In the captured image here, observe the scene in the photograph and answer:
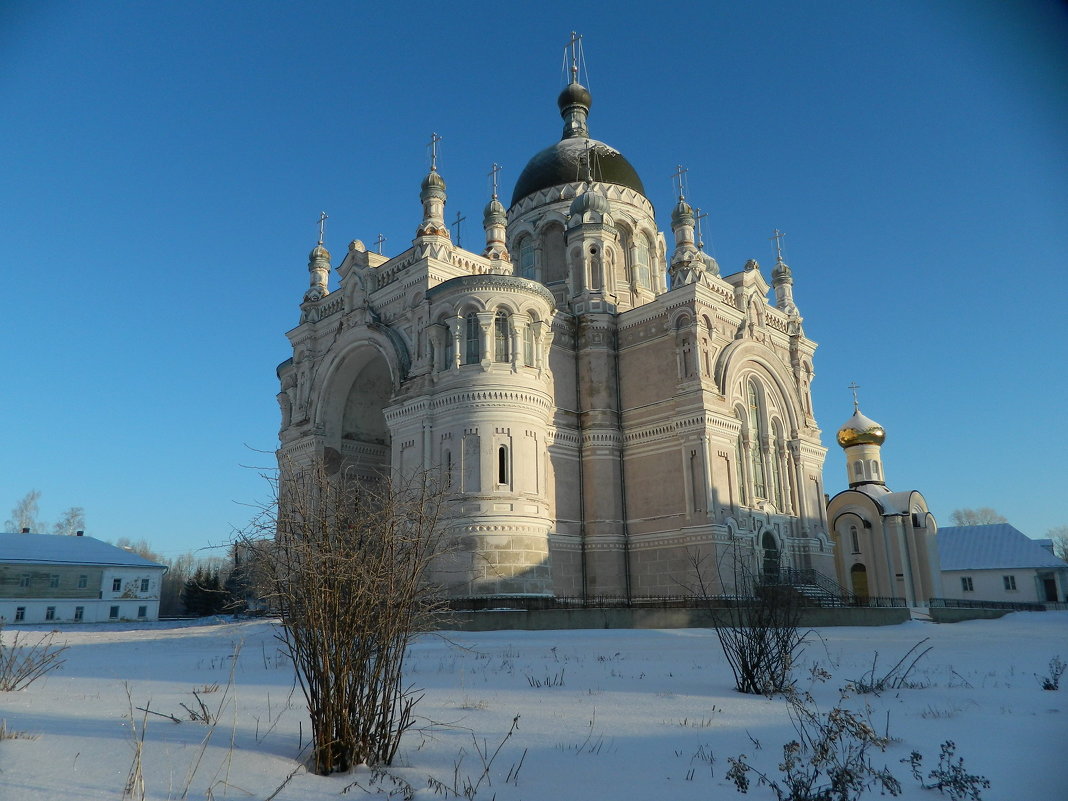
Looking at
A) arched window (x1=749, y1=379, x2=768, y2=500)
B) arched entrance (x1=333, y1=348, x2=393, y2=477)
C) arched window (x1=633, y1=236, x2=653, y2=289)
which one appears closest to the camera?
arched window (x1=749, y1=379, x2=768, y2=500)

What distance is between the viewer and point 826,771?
4.69 metres

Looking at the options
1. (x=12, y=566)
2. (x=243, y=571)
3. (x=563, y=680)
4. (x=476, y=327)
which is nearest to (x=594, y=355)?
(x=476, y=327)

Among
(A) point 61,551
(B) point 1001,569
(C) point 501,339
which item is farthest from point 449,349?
(B) point 1001,569

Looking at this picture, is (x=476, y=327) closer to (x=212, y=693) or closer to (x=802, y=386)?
(x=802, y=386)

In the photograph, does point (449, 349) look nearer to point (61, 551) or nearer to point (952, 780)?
point (952, 780)

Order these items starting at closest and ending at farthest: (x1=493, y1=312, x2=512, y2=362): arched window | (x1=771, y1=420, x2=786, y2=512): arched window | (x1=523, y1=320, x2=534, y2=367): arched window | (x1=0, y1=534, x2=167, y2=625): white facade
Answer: (x1=493, y1=312, x2=512, y2=362): arched window < (x1=523, y1=320, x2=534, y2=367): arched window < (x1=771, y1=420, x2=786, y2=512): arched window < (x1=0, y1=534, x2=167, y2=625): white facade

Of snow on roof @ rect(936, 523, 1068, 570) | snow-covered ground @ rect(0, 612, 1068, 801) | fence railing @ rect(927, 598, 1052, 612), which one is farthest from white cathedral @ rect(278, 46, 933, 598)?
snow on roof @ rect(936, 523, 1068, 570)

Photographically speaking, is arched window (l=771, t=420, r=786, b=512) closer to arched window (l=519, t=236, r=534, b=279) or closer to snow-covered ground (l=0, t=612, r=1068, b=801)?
arched window (l=519, t=236, r=534, b=279)

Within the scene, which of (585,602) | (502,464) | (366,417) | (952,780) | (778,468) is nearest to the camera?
(952,780)

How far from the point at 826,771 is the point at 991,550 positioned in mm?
49379

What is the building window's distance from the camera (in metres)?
24.5

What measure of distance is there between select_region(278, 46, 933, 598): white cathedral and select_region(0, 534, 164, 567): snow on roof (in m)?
17.4

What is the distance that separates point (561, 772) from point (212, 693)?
457cm

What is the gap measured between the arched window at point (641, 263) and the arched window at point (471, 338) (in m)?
11.4
